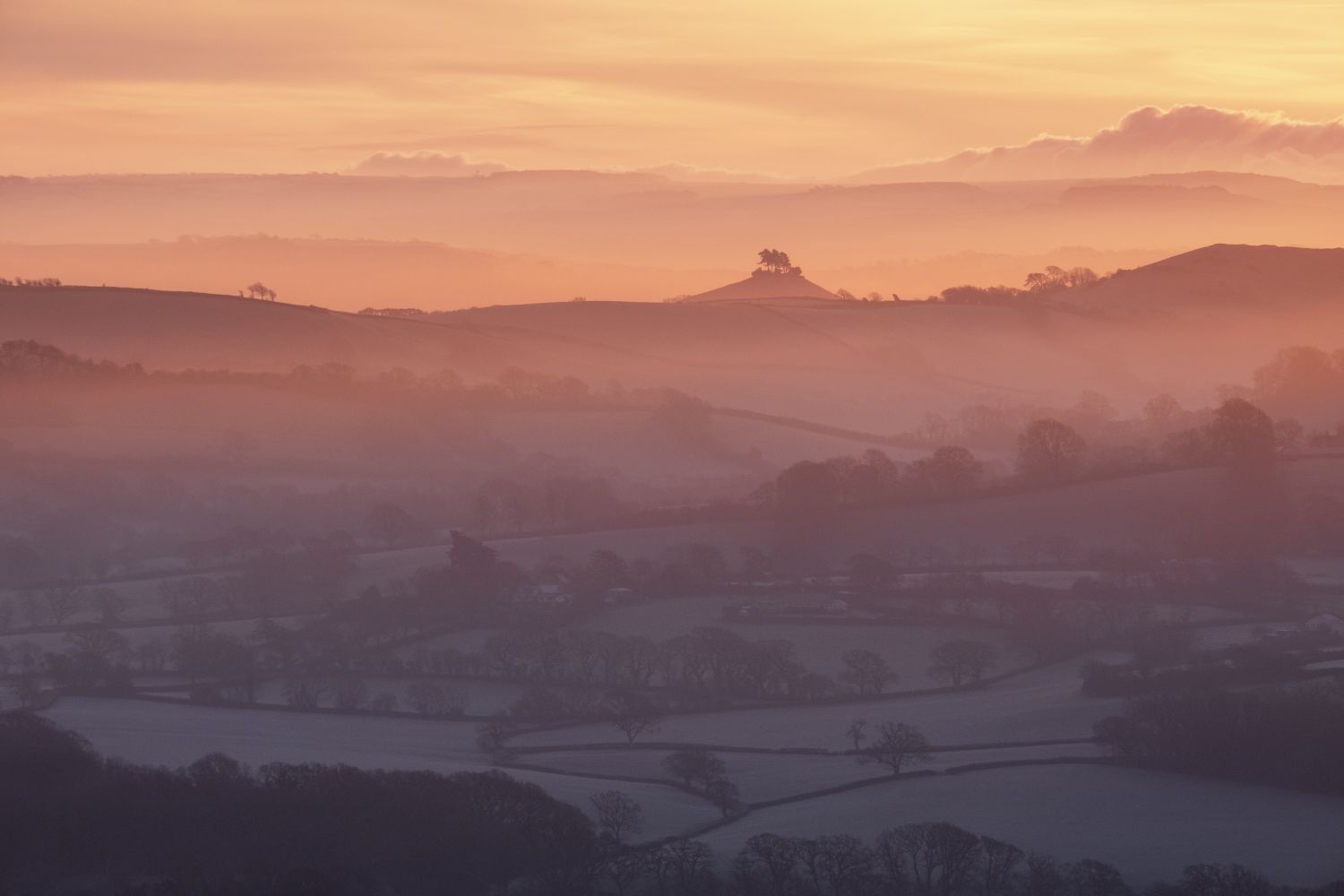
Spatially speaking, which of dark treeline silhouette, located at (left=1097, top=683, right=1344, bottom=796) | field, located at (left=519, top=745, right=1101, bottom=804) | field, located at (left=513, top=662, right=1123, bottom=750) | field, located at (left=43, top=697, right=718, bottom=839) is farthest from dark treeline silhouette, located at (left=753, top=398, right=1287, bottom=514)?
dark treeline silhouette, located at (left=1097, top=683, right=1344, bottom=796)

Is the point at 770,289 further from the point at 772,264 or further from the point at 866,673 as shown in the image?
the point at 866,673

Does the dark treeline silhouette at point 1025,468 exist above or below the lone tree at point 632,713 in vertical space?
above

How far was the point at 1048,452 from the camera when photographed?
68625mm

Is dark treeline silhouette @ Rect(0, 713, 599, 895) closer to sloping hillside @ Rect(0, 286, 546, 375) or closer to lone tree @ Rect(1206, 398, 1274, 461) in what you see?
lone tree @ Rect(1206, 398, 1274, 461)

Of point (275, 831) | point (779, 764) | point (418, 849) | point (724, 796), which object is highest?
point (779, 764)

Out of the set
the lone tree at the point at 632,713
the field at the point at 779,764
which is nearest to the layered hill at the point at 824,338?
the lone tree at the point at 632,713

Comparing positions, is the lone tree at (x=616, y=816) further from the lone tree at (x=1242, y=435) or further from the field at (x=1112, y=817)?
the lone tree at (x=1242, y=435)

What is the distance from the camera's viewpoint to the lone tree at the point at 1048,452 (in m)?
67.2

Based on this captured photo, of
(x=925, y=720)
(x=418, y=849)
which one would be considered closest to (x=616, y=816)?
(x=418, y=849)

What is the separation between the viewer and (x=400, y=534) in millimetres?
67312

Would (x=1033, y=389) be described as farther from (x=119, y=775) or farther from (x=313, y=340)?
(x=119, y=775)

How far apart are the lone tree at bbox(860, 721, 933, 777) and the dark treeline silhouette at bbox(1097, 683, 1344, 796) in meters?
3.60

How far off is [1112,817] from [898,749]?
17.9ft

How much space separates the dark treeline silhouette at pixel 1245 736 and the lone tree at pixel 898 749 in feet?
11.8
